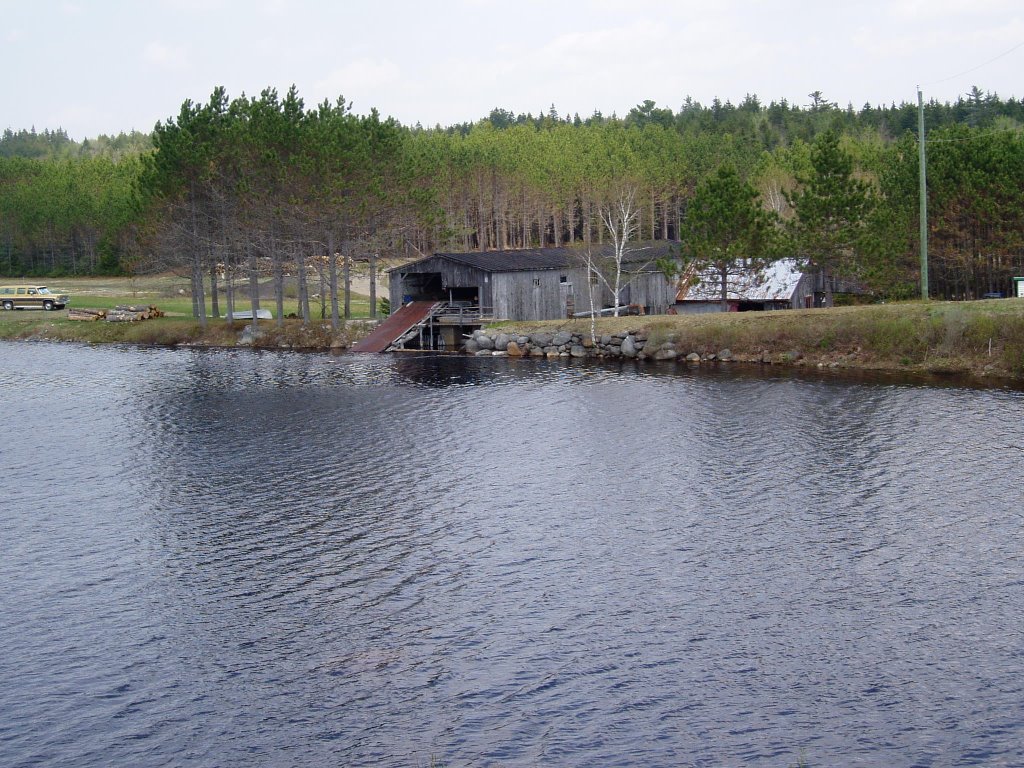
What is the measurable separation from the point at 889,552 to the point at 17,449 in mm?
33214

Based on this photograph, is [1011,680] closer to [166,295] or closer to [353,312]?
[353,312]

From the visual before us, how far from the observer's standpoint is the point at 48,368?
65375 millimetres

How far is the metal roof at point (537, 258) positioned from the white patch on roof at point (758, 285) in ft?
20.2

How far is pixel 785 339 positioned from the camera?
60000mm

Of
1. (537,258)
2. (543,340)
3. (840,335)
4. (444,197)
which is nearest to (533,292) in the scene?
(537,258)

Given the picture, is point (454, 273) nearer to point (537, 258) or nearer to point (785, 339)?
point (537, 258)

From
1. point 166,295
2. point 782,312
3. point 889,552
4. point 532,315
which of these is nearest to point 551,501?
point 889,552

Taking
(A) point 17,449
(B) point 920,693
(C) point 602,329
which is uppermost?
(C) point 602,329

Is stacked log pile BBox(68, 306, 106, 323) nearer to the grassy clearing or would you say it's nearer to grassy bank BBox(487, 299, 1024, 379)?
the grassy clearing

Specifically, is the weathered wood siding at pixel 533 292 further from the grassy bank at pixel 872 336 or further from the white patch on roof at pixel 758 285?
the white patch on roof at pixel 758 285

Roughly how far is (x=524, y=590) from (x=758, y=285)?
5099cm

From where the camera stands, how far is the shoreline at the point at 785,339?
52.8 metres

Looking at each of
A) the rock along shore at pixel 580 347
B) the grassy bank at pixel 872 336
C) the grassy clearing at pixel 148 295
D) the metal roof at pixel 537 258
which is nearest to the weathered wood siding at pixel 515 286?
the metal roof at pixel 537 258

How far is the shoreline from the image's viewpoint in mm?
52750
